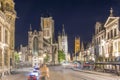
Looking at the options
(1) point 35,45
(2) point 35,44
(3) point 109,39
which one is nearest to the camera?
(3) point 109,39

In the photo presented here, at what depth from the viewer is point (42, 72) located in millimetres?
23844

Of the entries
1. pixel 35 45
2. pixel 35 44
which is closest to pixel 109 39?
pixel 35 45

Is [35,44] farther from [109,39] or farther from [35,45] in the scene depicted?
[109,39]

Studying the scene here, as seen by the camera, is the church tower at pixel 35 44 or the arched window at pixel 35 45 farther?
the arched window at pixel 35 45

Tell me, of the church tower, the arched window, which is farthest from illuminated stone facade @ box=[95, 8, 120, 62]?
the arched window

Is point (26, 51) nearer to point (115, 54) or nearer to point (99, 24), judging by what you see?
point (99, 24)

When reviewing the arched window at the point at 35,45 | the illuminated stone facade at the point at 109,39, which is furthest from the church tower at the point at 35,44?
the illuminated stone facade at the point at 109,39

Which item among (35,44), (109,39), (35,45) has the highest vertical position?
(35,44)

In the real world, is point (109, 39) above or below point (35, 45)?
below

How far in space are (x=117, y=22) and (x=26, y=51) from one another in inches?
A: 4856

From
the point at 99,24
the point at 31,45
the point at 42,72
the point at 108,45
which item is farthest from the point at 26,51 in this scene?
the point at 42,72

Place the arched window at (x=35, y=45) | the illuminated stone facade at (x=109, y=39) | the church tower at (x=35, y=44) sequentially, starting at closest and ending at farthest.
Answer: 1. the illuminated stone facade at (x=109, y=39)
2. the church tower at (x=35, y=44)
3. the arched window at (x=35, y=45)

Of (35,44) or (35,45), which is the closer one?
(35,45)

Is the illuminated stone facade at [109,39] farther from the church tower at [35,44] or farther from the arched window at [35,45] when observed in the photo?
the arched window at [35,45]
